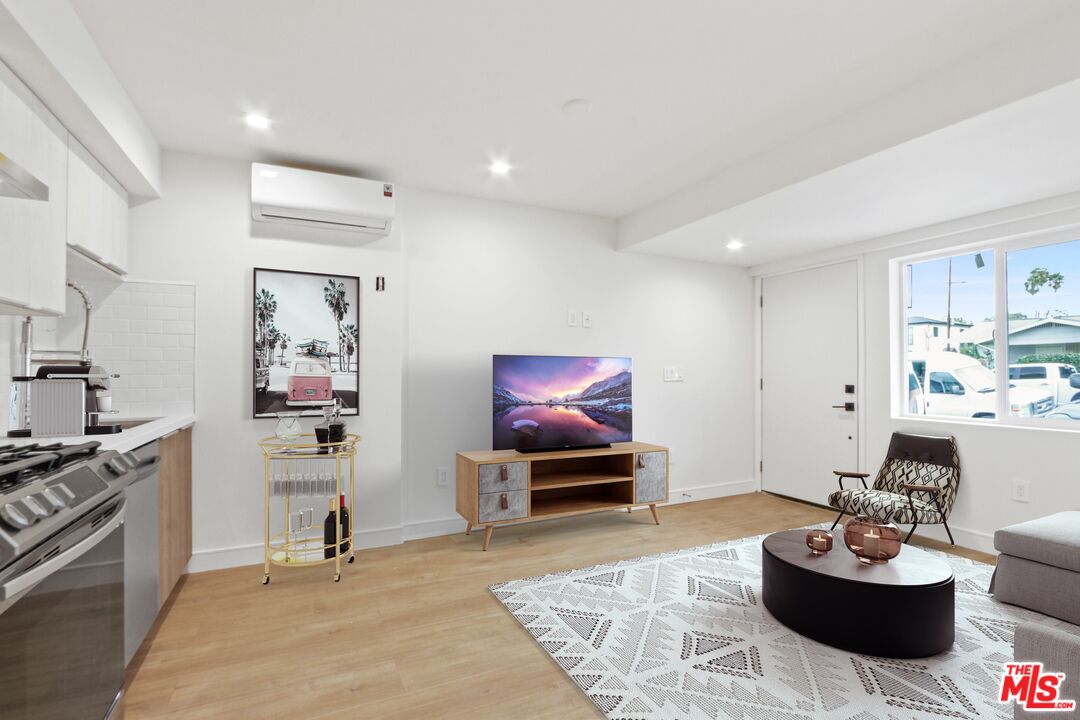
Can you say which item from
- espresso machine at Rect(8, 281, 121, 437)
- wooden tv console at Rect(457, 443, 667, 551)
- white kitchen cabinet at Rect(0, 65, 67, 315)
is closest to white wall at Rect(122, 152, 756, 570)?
wooden tv console at Rect(457, 443, 667, 551)

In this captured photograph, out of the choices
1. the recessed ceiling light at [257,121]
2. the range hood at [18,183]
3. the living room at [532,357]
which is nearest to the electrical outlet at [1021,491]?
the living room at [532,357]

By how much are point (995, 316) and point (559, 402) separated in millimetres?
3093

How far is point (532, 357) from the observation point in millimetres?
3895

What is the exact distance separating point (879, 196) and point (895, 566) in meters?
2.15

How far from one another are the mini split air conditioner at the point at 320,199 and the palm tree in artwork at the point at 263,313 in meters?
0.47

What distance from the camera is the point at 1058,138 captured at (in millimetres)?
2422

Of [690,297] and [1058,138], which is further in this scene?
[690,297]

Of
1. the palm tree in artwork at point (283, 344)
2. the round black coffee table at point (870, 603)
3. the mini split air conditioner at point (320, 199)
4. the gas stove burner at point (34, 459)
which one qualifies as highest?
the mini split air conditioner at point (320, 199)

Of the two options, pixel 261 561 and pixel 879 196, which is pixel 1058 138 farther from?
pixel 261 561

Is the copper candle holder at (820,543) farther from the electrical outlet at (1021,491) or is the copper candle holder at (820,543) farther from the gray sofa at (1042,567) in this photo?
the electrical outlet at (1021,491)

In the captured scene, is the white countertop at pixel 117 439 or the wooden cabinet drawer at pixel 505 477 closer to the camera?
the white countertop at pixel 117 439

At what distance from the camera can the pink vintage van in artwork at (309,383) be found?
10.9 ft

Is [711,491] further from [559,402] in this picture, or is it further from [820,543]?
[820,543]

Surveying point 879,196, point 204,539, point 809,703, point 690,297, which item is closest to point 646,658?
point 809,703
